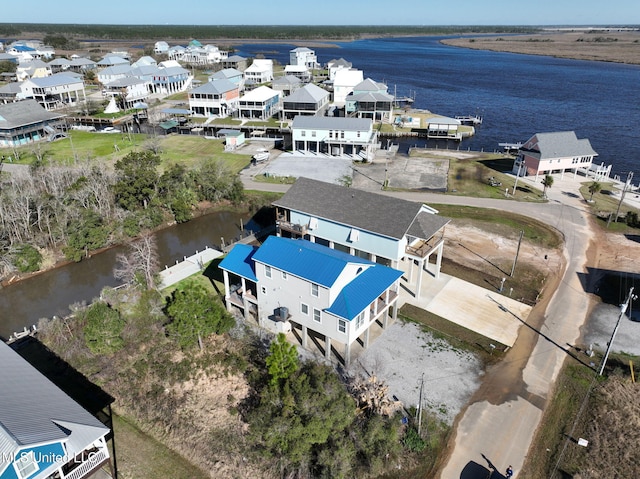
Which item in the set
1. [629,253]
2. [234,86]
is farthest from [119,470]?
[234,86]

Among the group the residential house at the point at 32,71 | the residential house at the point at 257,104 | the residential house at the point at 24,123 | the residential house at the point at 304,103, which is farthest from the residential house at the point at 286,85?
the residential house at the point at 32,71

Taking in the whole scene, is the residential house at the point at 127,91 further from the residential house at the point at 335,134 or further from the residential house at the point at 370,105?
the residential house at the point at 335,134

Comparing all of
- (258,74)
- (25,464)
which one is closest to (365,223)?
(25,464)

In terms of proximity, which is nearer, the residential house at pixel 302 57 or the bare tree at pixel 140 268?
the bare tree at pixel 140 268

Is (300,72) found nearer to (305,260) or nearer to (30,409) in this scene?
(305,260)

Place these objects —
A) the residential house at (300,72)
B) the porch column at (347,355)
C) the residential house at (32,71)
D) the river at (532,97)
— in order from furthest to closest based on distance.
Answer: the residential house at (300,72)
the residential house at (32,71)
the river at (532,97)
the porch column at (347,355)

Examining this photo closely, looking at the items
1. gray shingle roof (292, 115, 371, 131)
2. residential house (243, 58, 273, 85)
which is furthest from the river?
residential house (243, 58, 273, 85)

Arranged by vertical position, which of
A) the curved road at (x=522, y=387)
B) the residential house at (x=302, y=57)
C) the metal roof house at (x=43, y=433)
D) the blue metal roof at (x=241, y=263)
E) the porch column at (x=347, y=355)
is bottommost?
the curved road at (x=522, y=387)
